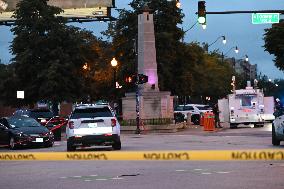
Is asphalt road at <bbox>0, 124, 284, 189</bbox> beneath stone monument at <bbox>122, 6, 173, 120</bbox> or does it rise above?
beneath

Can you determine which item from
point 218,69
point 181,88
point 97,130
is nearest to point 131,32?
point 181,88

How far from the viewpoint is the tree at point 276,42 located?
65.1 meters

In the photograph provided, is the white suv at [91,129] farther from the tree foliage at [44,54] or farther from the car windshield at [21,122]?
the tree foliage at [44,54]

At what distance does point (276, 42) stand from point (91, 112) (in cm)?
4496

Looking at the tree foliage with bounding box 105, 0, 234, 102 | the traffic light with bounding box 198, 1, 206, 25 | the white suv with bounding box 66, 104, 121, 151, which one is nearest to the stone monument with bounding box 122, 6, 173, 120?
the traffic light with bounding box 198, 1, 206, 25

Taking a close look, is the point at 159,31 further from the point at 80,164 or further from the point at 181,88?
the point at 80,164

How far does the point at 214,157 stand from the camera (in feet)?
37.5

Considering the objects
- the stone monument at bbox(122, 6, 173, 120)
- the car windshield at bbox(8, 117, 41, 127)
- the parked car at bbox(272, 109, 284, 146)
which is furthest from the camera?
the stone monument at bbox(122, 6, 173, 120)

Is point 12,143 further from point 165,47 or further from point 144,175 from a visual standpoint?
point 165,47

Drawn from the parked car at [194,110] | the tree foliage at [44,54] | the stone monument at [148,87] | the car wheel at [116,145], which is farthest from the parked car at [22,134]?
the tree foliage at [44,54]

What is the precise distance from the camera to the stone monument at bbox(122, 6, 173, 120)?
44.3 meters

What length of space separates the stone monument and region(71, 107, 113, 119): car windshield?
2101 centimetres

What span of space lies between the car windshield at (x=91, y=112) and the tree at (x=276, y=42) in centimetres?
4380

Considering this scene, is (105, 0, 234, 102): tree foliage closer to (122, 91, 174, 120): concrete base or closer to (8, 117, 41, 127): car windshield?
(122, 91, 174, 120): concrete base
